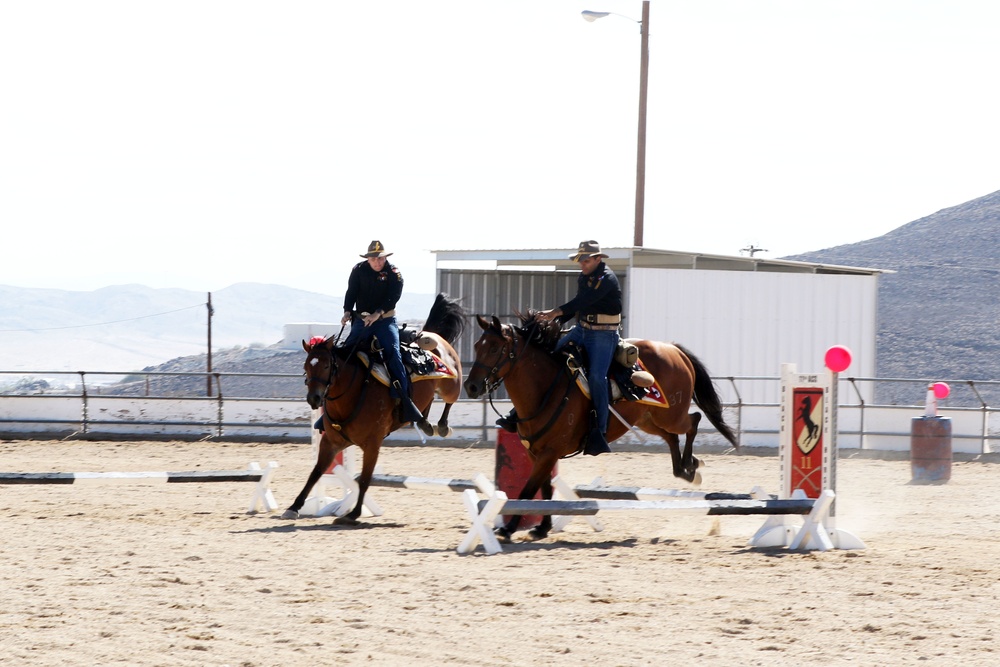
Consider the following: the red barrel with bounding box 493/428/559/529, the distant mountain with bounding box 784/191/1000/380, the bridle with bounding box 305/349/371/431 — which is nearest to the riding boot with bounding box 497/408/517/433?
the red barrel with bounding box 493/428/559/529

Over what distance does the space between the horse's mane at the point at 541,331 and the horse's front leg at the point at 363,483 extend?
185cm

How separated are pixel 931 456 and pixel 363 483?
30.4ft

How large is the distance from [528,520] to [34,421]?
1511 cm

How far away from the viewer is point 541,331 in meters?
11.0

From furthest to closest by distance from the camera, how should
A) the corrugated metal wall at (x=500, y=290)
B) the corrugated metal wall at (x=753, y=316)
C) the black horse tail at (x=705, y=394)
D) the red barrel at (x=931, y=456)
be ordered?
the corrugated metal wall at (x=500, y=290) → the corrugated metal wall at (x=753, y=316) → the red barrel at (x=931, y=456) → the black horse tail at (x=705, y=394)

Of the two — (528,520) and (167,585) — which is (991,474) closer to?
(528,520)

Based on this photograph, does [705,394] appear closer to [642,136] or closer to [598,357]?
[598,357]

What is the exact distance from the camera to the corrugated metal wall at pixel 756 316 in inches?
998

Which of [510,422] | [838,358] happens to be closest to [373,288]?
[510,422]

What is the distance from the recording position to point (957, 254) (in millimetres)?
125000

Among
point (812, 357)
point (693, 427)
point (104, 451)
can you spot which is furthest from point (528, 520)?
point (812, 357)

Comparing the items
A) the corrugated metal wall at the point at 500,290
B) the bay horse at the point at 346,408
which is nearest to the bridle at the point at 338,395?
the bay horse at the point at 346,408

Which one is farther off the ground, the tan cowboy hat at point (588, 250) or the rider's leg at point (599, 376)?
the tan cowboy hat at point (588, 250)

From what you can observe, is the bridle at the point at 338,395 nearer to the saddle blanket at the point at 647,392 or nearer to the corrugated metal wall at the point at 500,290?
the saddle blanket at the point at 647,392
